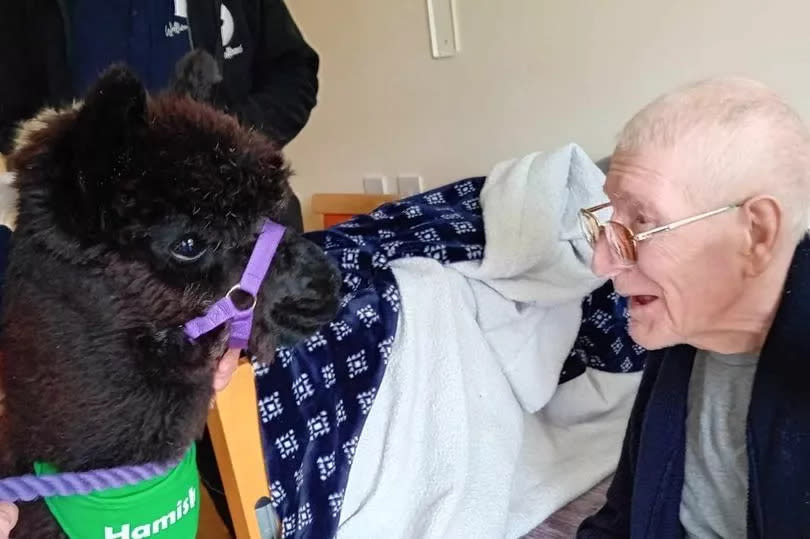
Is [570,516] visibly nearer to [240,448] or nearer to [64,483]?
[240,448]

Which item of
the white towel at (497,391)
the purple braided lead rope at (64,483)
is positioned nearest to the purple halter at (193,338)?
the purple braided lead rope at (64,483)

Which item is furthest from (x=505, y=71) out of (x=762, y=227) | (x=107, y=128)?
(x=107, y=128)

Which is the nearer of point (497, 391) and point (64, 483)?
point (64, 483)

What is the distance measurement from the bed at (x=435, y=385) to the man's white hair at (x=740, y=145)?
2.13 ft

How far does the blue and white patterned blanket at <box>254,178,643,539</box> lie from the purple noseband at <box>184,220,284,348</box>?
0.24 meters

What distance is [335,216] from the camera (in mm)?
2609

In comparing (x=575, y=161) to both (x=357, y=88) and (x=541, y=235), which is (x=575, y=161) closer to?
(x=541, y=235)

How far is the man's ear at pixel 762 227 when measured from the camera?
0.79 meters

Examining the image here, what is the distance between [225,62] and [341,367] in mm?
697

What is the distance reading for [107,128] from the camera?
738mm

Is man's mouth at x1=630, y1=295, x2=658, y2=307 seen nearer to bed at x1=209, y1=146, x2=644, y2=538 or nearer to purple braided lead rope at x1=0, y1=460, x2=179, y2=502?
bed at x1=209, y1=146, x2=644, y2=538

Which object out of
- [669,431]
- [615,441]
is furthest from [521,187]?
[669,431]

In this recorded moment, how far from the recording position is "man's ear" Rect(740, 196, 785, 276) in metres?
0.79

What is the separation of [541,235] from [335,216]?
1207 millimetres
